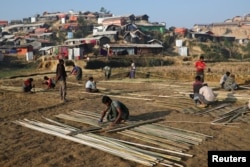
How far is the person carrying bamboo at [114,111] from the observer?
311 inches

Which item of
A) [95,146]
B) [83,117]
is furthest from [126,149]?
[83,117]

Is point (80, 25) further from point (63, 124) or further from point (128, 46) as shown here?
point (63, 124)

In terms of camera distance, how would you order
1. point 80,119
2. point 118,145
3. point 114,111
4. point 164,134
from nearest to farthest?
point 118,145
point 164,134
point 114,111
point 80,119

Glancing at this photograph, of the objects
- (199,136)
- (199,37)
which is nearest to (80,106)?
(199,136)

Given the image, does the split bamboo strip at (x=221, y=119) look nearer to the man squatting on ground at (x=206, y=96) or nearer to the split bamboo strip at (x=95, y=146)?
the man squatting on ground at (x=206, y=96)

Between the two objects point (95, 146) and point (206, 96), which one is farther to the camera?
point (206, 96)

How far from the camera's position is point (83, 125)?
840 cm

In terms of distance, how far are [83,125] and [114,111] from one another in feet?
3.05

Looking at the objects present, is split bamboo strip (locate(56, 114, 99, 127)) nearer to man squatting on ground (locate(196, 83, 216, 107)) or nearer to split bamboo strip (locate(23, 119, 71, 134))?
split bamboo strip (locate(23, 119, 71, 134))

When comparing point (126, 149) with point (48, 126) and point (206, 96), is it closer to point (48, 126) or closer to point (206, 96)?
point (48, 126)

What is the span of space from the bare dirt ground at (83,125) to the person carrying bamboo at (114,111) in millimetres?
646

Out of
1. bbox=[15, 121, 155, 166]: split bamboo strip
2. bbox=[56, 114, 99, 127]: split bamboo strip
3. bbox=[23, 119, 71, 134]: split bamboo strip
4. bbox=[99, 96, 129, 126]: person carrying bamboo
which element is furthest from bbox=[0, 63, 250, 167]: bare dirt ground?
bbox=[99, 96, 129, 126]: person carrying bamboo

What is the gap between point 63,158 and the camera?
6.02 metres

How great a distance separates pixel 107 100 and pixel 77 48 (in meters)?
31.3
